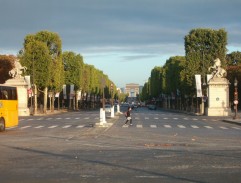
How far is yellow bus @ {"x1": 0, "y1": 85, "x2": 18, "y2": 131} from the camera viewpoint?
31.9 metres

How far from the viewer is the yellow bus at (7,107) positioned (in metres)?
31.9

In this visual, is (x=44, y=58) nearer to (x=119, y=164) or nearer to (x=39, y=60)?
(x=39, y=60)

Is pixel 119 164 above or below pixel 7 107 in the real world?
below

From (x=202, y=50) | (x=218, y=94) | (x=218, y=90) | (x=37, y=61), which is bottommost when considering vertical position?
(x=218, y=94)

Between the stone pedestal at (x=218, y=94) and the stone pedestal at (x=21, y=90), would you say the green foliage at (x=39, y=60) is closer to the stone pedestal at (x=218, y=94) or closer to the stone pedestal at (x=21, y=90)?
the stone pedestal at (x=21, y=90)

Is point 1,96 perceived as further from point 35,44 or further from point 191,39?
point 191,39

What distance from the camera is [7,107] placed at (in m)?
32.8

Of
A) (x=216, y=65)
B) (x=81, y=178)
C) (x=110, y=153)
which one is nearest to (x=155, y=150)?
(x=110, y=153)

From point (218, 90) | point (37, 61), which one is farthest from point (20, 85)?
point (218, 90)

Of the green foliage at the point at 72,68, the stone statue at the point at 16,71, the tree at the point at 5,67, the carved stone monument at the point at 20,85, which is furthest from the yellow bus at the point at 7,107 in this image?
the green foliage at the point at 72,68

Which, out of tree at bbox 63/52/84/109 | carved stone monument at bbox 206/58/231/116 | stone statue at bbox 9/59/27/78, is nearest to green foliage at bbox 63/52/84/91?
tree at bbox 63/52/84/109

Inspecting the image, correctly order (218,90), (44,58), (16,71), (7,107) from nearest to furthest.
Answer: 1. (7,107)
2. (218,90)
3. (16,71)
4. (44,58)

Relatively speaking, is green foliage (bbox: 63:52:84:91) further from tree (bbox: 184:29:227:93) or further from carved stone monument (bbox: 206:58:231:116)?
carved stone monument (bbox: 206:58:231:116)

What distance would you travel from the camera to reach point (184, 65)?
3169 inches
